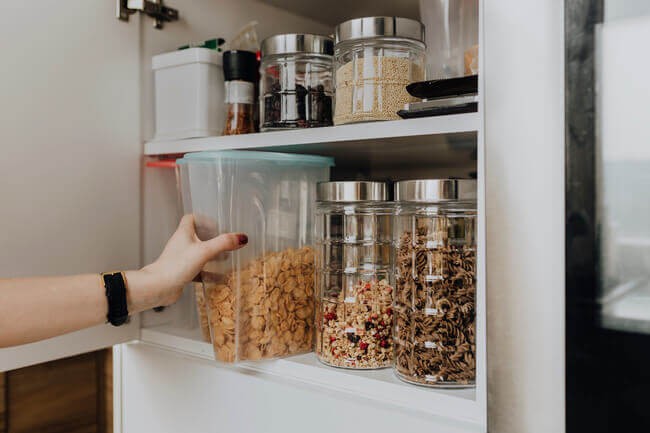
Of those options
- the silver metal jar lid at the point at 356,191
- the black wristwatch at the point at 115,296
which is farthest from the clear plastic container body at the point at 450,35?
the black wristwatch at the point at 115,296

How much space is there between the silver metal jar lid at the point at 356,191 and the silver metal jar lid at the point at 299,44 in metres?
0.23

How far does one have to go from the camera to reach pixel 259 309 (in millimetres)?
835

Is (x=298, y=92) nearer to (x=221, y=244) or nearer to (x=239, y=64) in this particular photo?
(x=239, y=64)

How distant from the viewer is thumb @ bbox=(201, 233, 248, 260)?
2.68 feet

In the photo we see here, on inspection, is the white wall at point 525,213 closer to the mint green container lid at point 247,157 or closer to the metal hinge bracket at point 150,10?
the mint green container lid at point 247,157

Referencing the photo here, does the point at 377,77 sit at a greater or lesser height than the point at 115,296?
greater

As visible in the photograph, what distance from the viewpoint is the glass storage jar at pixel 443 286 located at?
69 centimetres

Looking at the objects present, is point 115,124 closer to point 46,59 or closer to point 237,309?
point 46,59

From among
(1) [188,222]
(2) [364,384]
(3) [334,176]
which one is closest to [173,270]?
(1) [188,222]

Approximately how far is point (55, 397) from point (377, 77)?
2.78 ft

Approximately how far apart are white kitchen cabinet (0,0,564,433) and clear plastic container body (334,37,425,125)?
0.14ft

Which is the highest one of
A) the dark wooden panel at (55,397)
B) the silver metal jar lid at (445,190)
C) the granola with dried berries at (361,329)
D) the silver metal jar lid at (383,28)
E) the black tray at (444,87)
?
the silver metal jar lid at (383,28)

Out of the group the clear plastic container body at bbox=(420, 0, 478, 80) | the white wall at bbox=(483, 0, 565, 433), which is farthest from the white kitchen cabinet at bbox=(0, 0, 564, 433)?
the clear plastic container body at bbox=(420, 0, 478, 80)

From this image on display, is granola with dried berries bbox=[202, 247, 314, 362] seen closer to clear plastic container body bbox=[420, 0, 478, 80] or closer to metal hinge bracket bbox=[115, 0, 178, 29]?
clear plastic container body bbox=[420, 0, 478, 80]
